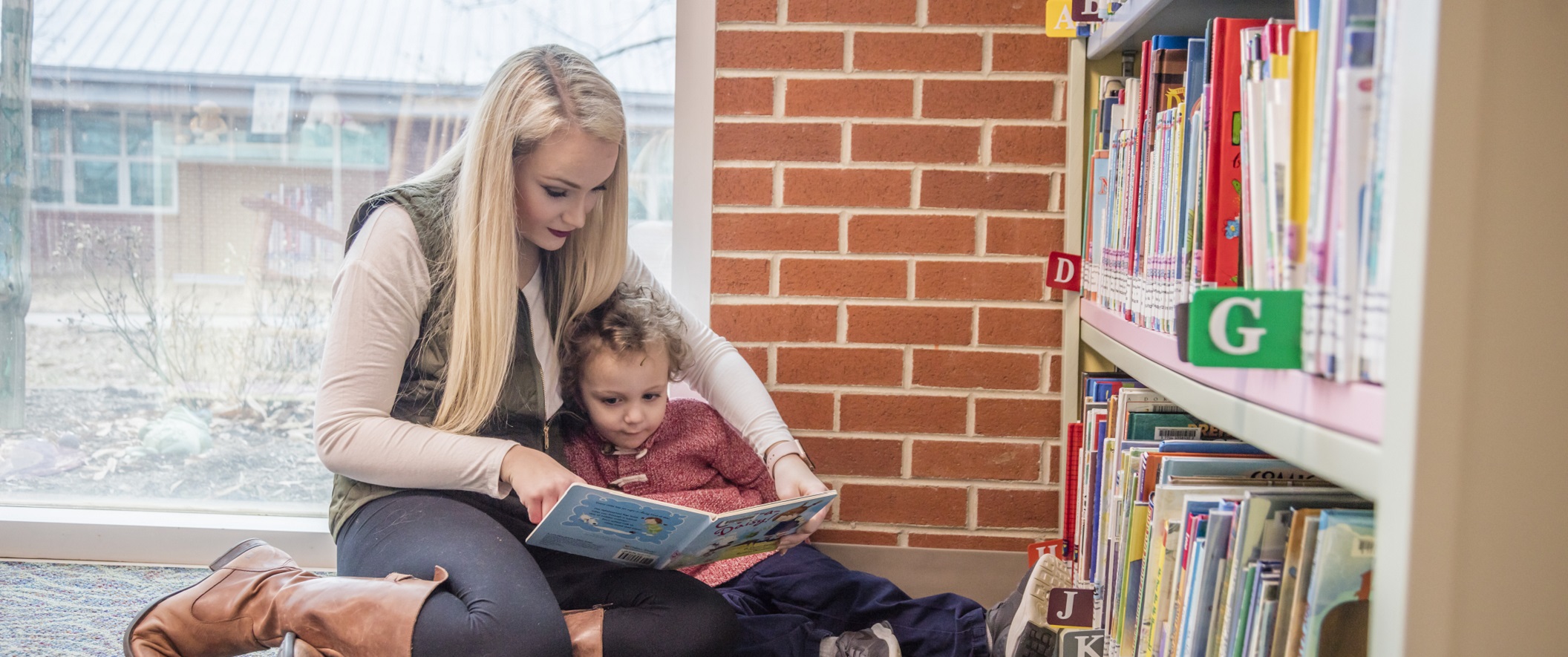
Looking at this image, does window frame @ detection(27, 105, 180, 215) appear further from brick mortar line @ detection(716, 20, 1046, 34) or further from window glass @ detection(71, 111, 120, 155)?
brick mortar line @ detection(716, 20, 1046, 34)

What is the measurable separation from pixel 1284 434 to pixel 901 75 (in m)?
1.23

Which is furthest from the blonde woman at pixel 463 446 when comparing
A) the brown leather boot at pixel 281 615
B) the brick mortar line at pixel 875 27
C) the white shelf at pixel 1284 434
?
the white shelf at pixel 1284 434

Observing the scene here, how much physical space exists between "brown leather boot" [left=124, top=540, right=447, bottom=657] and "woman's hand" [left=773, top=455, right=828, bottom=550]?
1.62 feet

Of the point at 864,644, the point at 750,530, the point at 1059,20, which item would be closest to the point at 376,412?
the point at 750,530

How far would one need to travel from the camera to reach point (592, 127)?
1417 millimetres

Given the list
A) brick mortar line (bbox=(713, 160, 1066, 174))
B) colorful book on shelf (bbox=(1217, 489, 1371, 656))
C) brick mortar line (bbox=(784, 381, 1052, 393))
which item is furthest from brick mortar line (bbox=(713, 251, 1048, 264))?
colorful book on shelf (bbox=(1217, 489, 1371, 656))

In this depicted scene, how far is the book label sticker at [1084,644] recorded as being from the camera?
49.5 inches

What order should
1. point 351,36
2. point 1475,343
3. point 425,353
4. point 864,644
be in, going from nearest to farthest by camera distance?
point 1475,343 < point 425,353 < point 864,644 < point 351,36

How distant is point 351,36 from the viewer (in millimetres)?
2076

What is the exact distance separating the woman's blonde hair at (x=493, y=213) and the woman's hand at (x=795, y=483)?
45 centimetres

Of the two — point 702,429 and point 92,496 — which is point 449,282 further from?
point 92,496

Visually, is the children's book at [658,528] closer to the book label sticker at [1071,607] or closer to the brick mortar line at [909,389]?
the book label sticker at [1071,607]

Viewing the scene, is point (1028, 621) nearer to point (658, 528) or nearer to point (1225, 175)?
point (658, 528)

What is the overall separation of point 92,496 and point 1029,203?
2.08 meters
